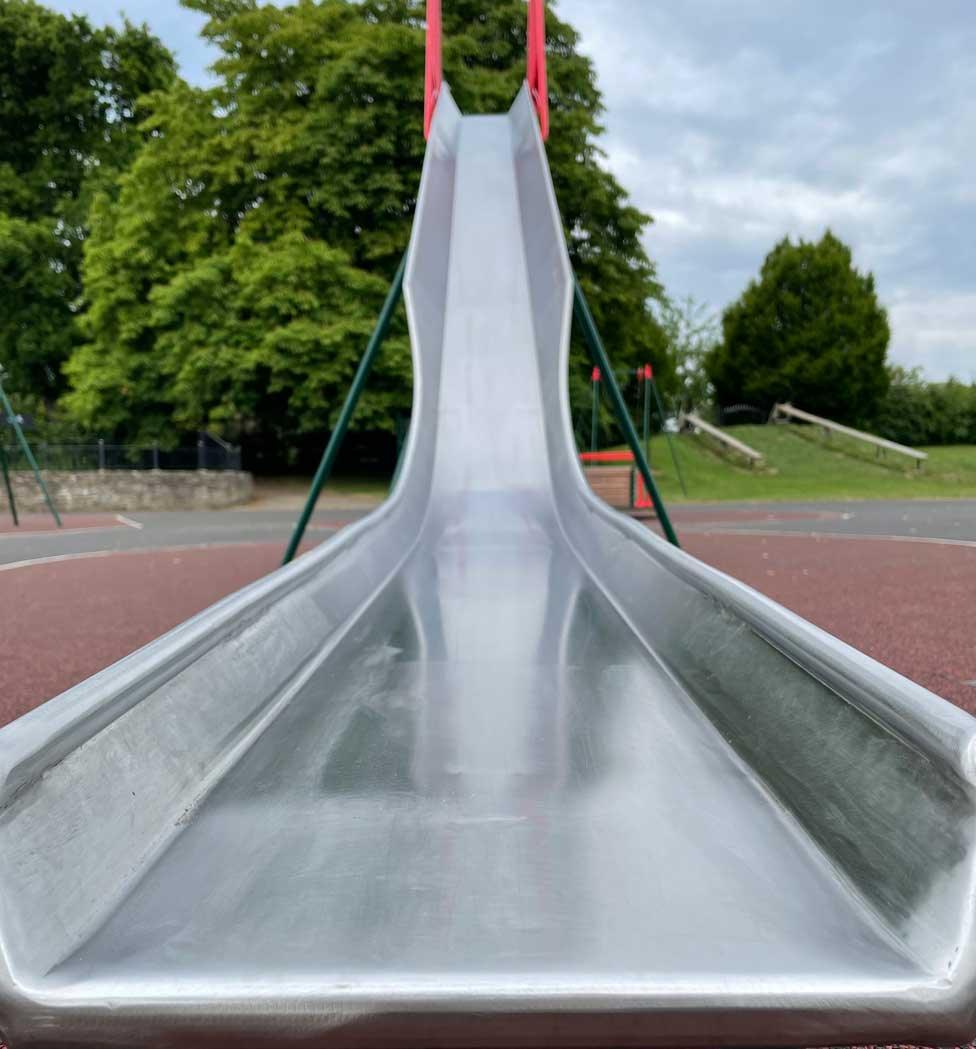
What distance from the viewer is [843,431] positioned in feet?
80.8

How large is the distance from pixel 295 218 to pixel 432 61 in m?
11.0

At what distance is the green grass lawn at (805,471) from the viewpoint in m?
16.7

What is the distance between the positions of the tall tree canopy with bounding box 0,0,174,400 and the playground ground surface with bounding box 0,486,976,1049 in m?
12.6

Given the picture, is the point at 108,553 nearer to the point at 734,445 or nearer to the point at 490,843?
the point at 490,843

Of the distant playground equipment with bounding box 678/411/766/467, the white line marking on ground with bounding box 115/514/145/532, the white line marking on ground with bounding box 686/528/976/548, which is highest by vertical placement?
the distant playground equipment with bounding box 678/411/766/467

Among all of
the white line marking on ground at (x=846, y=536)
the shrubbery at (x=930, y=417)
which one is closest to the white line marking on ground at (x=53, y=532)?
the white line marking on ground at (x=846, y=536)

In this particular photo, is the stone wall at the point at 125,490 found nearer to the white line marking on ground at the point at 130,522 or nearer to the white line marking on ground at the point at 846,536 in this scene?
the white line marking on ground at the point at 130,522

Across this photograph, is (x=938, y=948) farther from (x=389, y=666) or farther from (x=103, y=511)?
(x=103, y=511)

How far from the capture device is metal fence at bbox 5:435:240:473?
1669 cm

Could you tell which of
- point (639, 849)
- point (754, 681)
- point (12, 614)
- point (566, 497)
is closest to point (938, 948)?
point (639, 849)

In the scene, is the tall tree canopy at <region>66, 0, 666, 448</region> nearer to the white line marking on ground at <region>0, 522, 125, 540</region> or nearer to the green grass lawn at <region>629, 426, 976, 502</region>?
the green grass lawn at <region>629, 426, 976, 502</region>

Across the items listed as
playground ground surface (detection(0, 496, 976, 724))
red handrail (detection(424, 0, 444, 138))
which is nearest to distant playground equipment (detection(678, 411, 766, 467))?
playground ground surface (detection(0, 496, 976, 724))

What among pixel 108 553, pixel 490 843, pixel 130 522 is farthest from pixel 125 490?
pixel 490 843

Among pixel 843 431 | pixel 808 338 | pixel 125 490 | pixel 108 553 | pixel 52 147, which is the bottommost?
pixel 108 553
